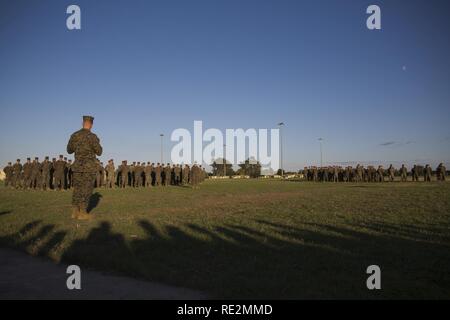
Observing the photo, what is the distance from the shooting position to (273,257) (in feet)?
18.1

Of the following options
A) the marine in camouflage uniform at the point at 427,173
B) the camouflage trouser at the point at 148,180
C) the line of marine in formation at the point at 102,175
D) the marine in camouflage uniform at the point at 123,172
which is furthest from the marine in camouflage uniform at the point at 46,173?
the marine in camouflage uniform at the point at 427,173

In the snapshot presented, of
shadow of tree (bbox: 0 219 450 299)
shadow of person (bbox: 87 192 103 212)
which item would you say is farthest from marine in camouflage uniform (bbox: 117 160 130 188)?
shadow of tree (bbox: 0 219 450 299)

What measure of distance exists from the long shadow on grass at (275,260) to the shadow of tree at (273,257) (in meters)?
0.01

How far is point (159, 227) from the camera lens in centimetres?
826

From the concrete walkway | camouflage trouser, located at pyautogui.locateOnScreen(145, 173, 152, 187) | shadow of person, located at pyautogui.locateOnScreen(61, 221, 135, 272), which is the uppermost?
camouflage trouser, located at pyautogui.locateOnScreen(145, 173, 152, 187)

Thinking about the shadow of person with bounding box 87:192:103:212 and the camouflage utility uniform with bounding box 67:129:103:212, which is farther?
the shadow of person with bounding box 87:192:103:212

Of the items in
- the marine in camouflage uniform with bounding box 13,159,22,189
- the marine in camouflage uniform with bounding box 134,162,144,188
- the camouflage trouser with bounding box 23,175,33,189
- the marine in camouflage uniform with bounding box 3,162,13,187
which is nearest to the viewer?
the camouflage trouser with bounding box 23,175,33,189

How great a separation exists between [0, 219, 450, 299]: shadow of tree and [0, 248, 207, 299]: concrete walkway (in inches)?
9.5

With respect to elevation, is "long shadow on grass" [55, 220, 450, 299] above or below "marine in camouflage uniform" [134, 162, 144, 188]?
below

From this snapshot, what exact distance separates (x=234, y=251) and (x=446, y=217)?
22.2 feet

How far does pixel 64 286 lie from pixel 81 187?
5.45 meters

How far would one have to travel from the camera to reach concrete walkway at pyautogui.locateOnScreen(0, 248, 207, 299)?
12.8 ft

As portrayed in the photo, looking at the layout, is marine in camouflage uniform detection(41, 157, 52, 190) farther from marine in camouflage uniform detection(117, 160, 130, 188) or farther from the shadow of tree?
the shadow of tree
